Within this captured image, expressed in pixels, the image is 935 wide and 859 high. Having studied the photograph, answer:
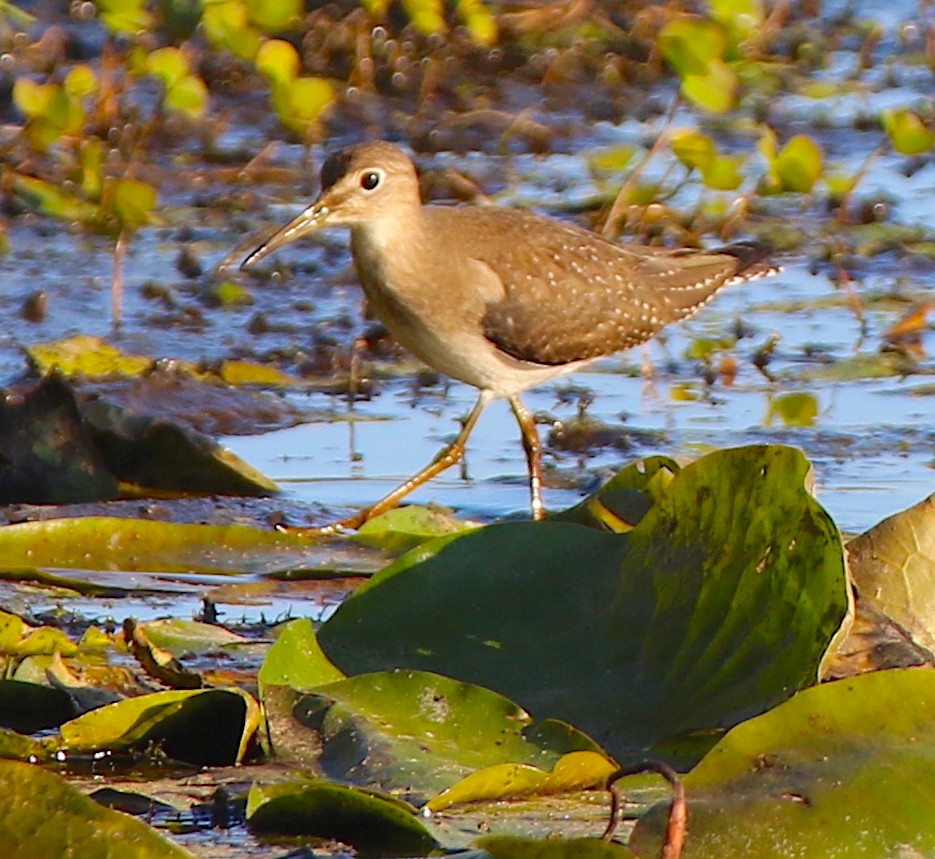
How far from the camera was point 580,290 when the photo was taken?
641cm

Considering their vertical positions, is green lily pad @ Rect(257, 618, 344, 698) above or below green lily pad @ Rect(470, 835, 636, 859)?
below

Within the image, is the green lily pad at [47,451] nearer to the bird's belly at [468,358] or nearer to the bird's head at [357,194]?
the bird's head at [357,194]

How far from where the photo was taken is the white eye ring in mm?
6039

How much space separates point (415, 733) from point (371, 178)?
2.85 meters

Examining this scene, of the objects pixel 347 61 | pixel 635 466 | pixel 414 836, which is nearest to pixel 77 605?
pixel 635 466

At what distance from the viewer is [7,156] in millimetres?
8703

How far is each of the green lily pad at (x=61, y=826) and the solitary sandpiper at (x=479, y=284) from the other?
2.92 meters

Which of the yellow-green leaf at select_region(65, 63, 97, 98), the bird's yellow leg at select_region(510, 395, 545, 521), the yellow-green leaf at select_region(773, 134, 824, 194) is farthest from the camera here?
the yellow-green leaf at select_region(773, 134, 824, 194)

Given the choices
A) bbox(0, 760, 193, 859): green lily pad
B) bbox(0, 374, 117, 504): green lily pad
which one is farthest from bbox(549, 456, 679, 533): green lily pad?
bbox(0, 760, 193, 859): green lily pad

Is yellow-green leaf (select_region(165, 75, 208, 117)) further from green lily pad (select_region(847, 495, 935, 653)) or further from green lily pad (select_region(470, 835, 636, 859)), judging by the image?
green lily pad (select_region(470, 835, 636, 859))

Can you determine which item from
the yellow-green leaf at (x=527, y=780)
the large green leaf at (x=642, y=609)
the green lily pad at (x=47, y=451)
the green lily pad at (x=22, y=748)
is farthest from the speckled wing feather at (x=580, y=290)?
the yellow-green leaf at (x=527, y=780)

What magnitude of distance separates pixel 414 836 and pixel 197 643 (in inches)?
42.2

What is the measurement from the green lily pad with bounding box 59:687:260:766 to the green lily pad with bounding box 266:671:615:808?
0.11 m

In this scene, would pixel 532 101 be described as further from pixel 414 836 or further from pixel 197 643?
pixel 414 836
